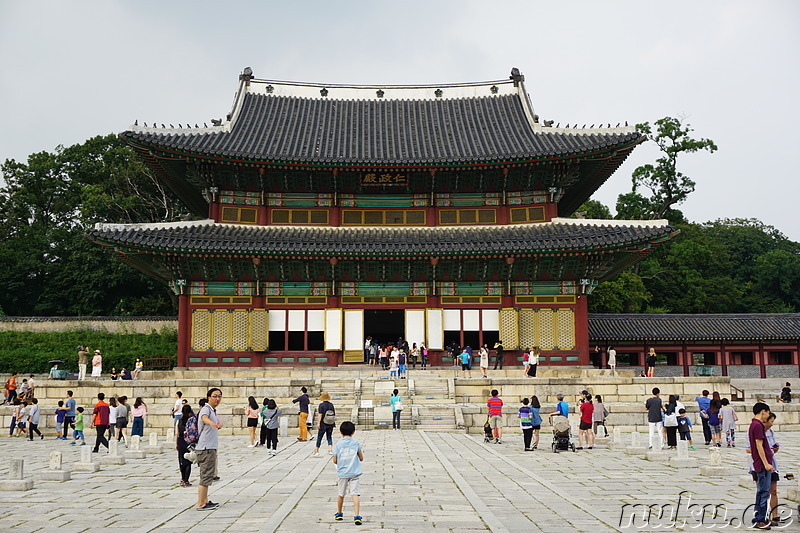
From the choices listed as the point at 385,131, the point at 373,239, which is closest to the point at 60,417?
the point at 373,239

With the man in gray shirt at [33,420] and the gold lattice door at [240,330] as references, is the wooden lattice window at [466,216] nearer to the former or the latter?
the gold lattice door at [240,330]

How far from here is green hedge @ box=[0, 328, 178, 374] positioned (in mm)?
40781

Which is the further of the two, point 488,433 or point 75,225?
point 75,225

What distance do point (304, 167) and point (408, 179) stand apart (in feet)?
17.9

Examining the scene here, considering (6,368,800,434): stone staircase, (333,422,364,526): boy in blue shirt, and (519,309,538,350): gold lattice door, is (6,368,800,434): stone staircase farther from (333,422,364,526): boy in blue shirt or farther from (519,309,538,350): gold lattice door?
(333,422,364,526): boy in blue shirt

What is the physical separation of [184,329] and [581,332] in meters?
19.2

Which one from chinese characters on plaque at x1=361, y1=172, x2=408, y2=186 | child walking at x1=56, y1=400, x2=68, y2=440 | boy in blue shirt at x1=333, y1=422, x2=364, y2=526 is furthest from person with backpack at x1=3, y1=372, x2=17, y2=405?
boy in blue shirt at x1=333, y1=422, x2=364, y2=526

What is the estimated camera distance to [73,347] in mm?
42719

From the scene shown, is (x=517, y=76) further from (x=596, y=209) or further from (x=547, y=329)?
(x=596, y=209)

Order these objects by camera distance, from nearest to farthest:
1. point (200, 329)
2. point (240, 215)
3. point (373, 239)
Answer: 1. point (200, 329)
2. point (373, 239)
3. point (240, 215)

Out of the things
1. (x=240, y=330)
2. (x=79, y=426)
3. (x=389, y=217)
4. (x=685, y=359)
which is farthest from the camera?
(x=685, y=359)

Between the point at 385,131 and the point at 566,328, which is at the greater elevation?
the point at 385,131

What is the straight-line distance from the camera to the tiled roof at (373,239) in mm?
30422

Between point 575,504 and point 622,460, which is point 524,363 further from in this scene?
point 575,504
